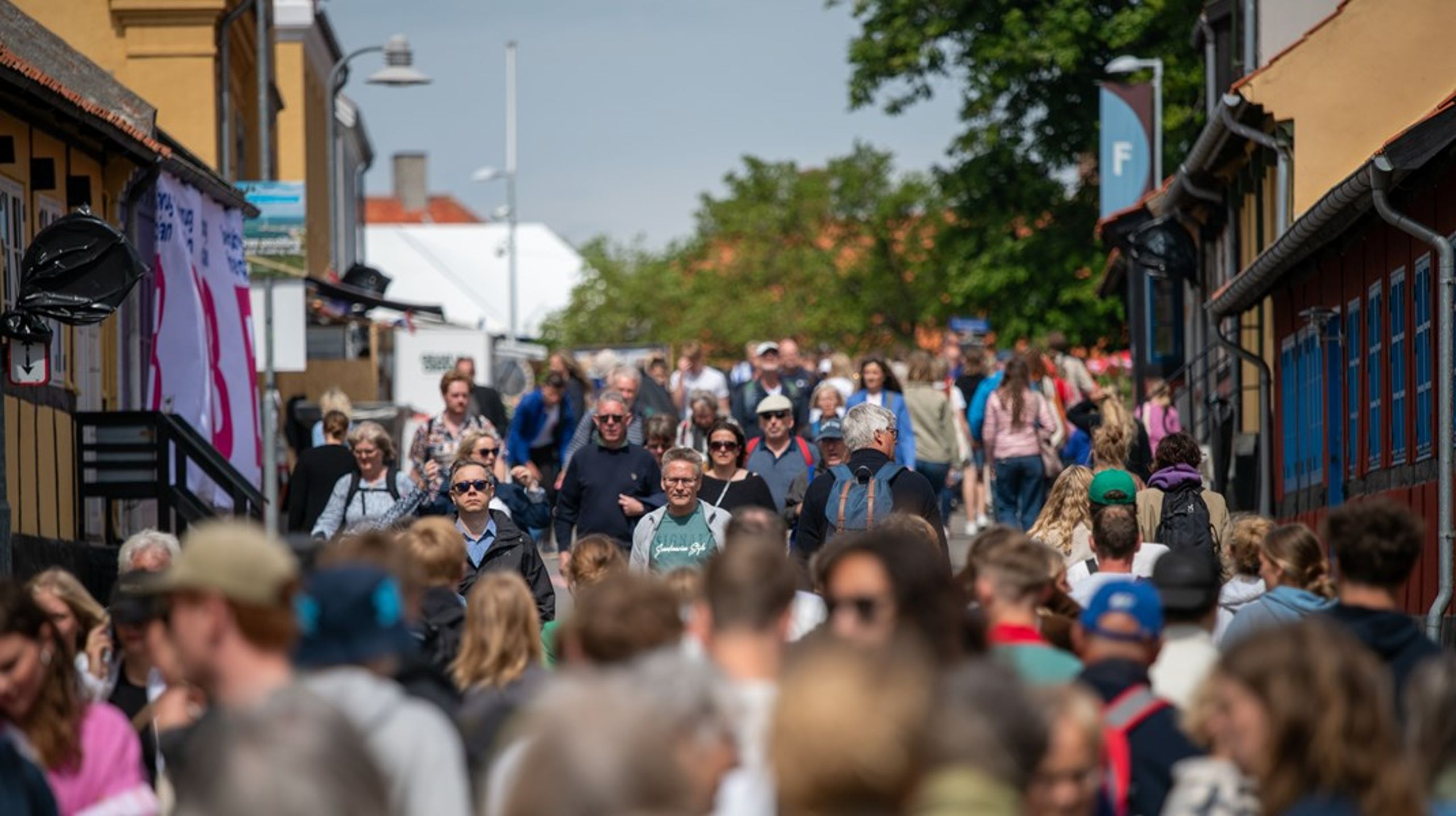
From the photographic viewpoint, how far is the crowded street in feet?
18.4

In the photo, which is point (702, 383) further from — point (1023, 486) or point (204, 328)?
point (1023, 486)

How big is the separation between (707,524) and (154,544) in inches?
149

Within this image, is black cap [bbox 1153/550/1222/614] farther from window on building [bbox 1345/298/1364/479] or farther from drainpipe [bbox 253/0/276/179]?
drainpipe [bbox 253/0/276/179]

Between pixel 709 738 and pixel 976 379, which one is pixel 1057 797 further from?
pixel 976 379

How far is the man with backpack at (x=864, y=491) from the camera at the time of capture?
1270 centimetres

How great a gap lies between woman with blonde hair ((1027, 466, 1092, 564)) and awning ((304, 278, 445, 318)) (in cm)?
2100

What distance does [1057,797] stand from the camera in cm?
588

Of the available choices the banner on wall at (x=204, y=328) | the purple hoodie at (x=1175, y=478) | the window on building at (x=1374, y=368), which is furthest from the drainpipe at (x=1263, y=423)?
the purple hoodie at (x=1175, y=478)

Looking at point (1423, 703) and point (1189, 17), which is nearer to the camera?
point (1423, 703)

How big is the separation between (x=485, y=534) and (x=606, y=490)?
2.05 metres

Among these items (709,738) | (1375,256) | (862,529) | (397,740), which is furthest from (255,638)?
(1375,256)

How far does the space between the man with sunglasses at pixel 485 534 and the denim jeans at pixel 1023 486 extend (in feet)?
28.3

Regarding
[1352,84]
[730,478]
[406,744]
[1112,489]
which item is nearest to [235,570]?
[406,744]

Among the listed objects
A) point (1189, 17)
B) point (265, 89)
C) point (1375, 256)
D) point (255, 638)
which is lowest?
point (255, 638)
